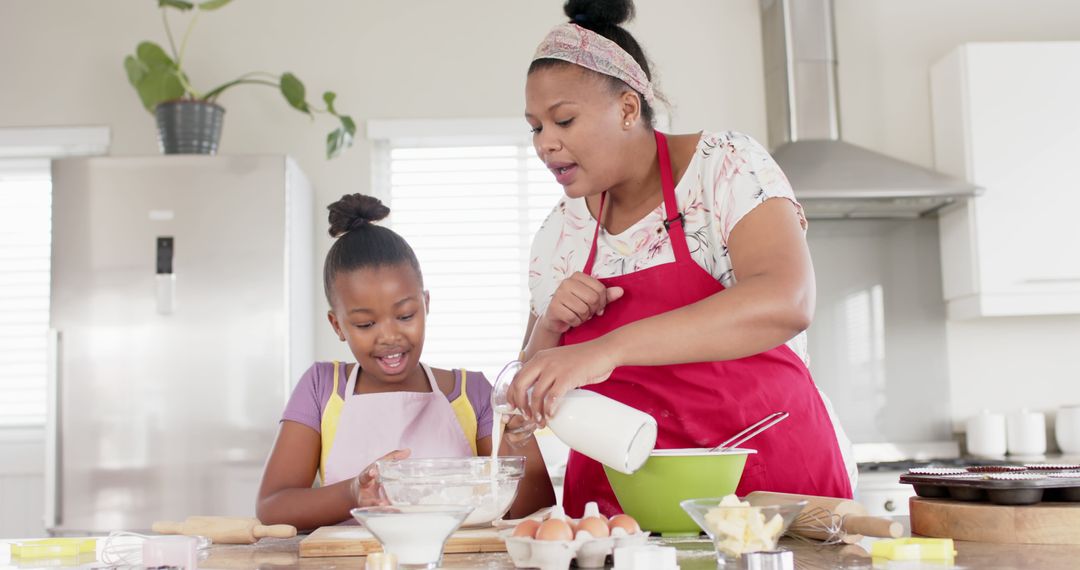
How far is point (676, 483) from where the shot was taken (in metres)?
1.17

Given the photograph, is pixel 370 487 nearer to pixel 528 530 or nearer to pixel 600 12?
pixel 528 530

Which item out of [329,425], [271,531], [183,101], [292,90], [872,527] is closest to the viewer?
[872,527]

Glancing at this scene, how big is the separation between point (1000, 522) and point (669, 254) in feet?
1.85

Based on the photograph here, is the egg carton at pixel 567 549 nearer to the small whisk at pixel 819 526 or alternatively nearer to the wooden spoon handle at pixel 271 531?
the small whisk at pixel 819 526

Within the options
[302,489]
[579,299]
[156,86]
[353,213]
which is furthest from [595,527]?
[156,86]

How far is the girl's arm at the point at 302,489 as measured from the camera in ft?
4.57

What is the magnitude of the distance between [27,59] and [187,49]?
0.57 metres

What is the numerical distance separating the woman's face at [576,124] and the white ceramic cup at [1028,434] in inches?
99.1

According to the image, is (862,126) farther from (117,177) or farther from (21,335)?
(21,335)

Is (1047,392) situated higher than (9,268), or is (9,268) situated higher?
(9,268)

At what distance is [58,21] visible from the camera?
3.72 m

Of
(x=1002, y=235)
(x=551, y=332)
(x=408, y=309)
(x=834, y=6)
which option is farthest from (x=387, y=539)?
(x=834, y=6)

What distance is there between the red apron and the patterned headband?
150mm

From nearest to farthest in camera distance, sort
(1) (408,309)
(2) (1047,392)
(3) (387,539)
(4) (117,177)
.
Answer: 1. (3) (387,539)
2. (1) (408,309)
3. (4) (117,177)
4. (2) (1047,392)
